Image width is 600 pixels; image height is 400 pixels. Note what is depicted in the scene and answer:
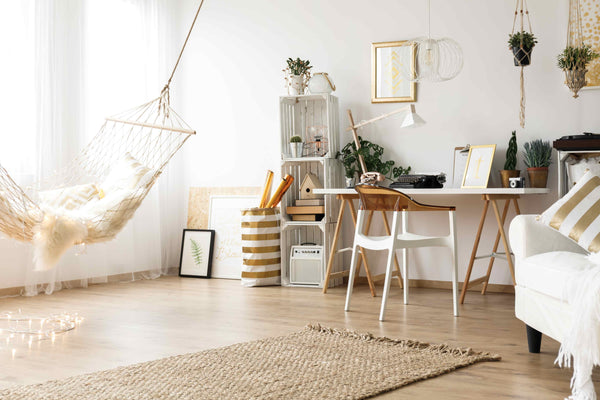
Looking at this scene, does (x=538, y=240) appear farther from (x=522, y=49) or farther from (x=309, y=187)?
(x=309, y=187)

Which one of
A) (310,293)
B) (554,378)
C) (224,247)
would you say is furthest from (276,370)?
(224,247)

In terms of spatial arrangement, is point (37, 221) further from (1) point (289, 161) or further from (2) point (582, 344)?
(2) point (582, 344)

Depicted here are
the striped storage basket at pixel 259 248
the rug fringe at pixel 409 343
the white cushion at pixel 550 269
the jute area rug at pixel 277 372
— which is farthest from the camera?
the striped storage basket at pixel 259 248

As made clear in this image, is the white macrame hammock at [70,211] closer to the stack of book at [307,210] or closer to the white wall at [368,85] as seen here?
the stack of book at [307,210]

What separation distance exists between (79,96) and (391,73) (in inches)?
97.4

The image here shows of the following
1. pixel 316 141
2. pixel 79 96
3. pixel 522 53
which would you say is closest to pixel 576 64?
pixel 522 53

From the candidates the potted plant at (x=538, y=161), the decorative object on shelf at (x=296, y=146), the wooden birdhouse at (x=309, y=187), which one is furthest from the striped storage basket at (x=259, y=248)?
the potted plant at (x=538, y=161)

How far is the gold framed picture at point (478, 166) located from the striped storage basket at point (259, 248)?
1.57 metres

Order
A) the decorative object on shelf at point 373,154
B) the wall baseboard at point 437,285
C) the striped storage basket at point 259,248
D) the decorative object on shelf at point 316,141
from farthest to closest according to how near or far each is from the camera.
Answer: the decorative object on shelf at point 316,141 < the striped storage basket at point 259,248 < the decorative object on shelf at point 373,154 < the wall baseboard at point 437,285

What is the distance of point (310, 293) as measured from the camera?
498cm

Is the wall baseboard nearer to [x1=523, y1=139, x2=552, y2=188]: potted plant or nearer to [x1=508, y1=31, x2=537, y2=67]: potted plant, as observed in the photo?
[x1=523, y1=139, x2=552, y2=188]: potted plant

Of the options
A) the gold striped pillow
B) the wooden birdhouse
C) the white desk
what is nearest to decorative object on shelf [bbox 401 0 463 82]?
the white desk

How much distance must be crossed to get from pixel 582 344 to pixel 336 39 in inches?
151

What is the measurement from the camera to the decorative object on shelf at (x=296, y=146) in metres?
5.38
